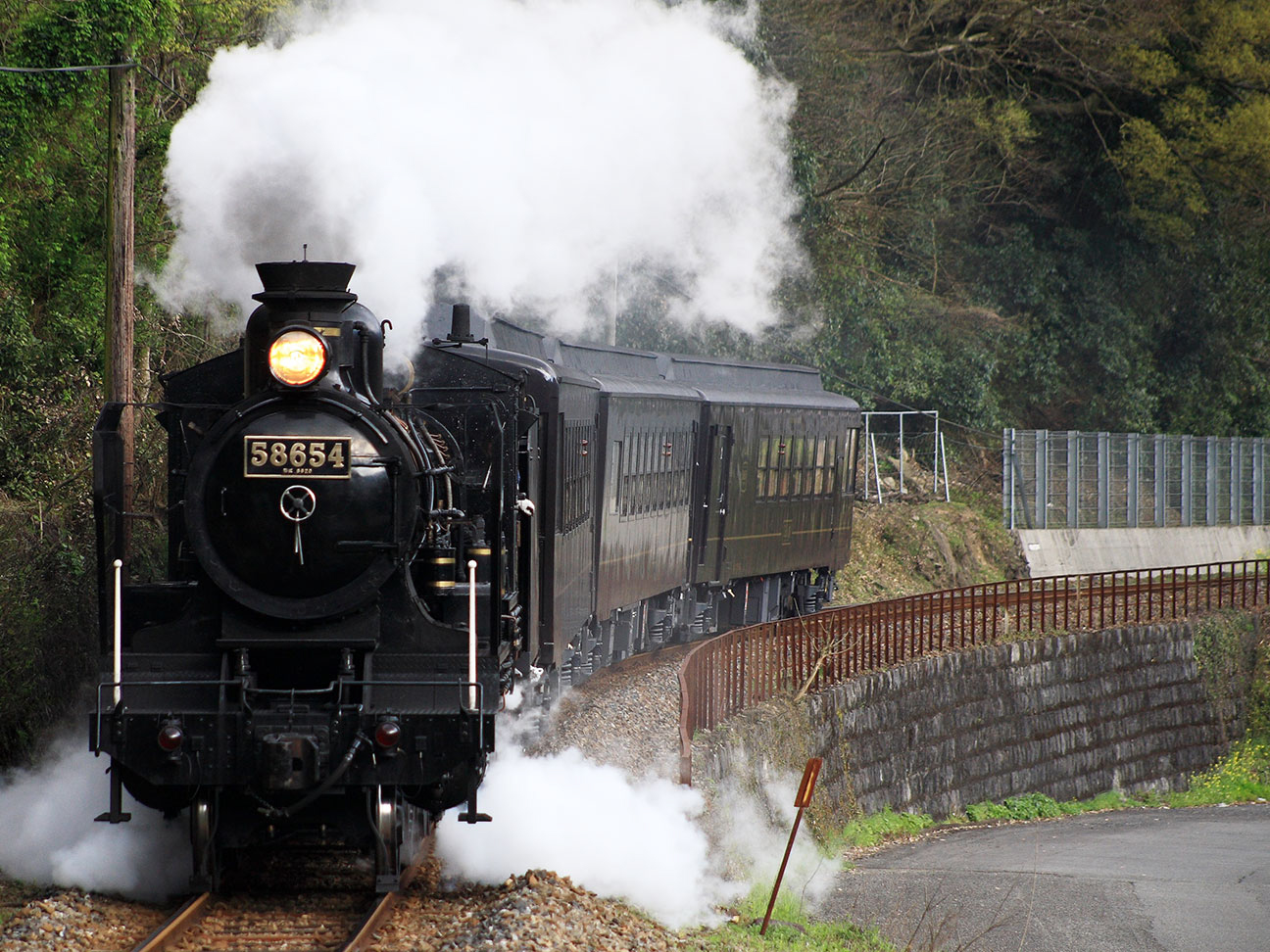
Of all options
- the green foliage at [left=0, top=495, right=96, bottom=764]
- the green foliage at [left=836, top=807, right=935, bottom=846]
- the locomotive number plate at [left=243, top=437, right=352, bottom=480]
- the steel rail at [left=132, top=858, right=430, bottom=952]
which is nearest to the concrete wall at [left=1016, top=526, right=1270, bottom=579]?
the green foliage at [left=836, top=807, right=935, bottom=846]

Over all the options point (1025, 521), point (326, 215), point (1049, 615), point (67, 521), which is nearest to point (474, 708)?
point (326, 215)

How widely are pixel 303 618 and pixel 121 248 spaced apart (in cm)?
649

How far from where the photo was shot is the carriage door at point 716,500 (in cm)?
1667

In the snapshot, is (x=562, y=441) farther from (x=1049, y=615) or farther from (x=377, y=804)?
(x=1049, y=615)

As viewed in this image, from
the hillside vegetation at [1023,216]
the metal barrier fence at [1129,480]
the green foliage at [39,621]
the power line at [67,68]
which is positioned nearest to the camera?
the green foliage at [39,621]

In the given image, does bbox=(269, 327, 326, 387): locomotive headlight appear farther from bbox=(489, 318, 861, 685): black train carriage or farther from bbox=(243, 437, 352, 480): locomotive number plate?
bbox=(489, 318, 861, 685): black train carriage

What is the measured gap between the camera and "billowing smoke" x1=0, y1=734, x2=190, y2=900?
7461 mm

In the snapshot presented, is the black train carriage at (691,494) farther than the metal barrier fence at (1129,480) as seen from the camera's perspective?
No

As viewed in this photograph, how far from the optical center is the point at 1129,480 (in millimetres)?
30062

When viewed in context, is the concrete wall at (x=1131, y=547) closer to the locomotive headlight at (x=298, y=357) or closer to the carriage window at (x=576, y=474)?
the carriage window at (x=576, y=474)

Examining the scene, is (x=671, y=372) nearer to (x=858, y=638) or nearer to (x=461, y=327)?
(x=858, y=638)

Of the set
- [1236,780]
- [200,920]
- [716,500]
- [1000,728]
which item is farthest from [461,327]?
[1236,780]

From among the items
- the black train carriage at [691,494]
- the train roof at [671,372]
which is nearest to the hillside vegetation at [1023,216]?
the black train carriage at [691,494]

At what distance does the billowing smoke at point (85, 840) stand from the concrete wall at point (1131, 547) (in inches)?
813
